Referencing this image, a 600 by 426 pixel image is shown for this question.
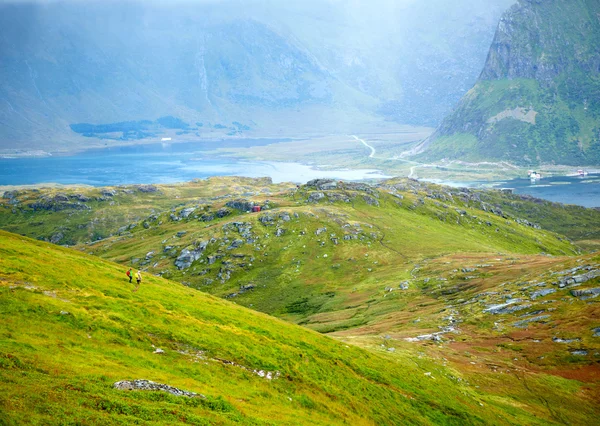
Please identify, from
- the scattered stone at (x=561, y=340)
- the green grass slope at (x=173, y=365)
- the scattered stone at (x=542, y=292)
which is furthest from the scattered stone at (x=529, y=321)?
the green grass slope at (x=173, y=365)

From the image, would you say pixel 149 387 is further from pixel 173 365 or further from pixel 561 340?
pixel 561 340

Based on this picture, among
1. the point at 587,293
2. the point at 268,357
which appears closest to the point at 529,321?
the point at 587,293

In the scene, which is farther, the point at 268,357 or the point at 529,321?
the point at 529,321

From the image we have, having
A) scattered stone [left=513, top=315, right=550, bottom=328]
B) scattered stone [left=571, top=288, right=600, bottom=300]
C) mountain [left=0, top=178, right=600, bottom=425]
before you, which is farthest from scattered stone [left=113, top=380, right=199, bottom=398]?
scattered stone [left=571, top=288, right=600, bottom=300]

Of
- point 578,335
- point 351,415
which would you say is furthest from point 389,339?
point 351,415

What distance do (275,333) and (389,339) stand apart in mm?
37427

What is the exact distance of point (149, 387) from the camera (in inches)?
1624

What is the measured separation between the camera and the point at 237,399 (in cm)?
4647

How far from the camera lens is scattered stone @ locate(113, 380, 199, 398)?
131 ft

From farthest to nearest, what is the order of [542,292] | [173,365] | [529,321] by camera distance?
1. [542,292]
2. [529,321]
3. [173,365]

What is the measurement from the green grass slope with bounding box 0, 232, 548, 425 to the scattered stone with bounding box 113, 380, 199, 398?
3.07 ft

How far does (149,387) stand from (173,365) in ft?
25.4

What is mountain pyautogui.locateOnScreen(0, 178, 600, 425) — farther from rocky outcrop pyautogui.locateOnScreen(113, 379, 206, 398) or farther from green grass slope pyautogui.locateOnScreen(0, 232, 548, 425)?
rocky outcrop pyautogui.locateOnScreen(113, 379, 206, 398)

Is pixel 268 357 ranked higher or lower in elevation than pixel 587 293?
higher
